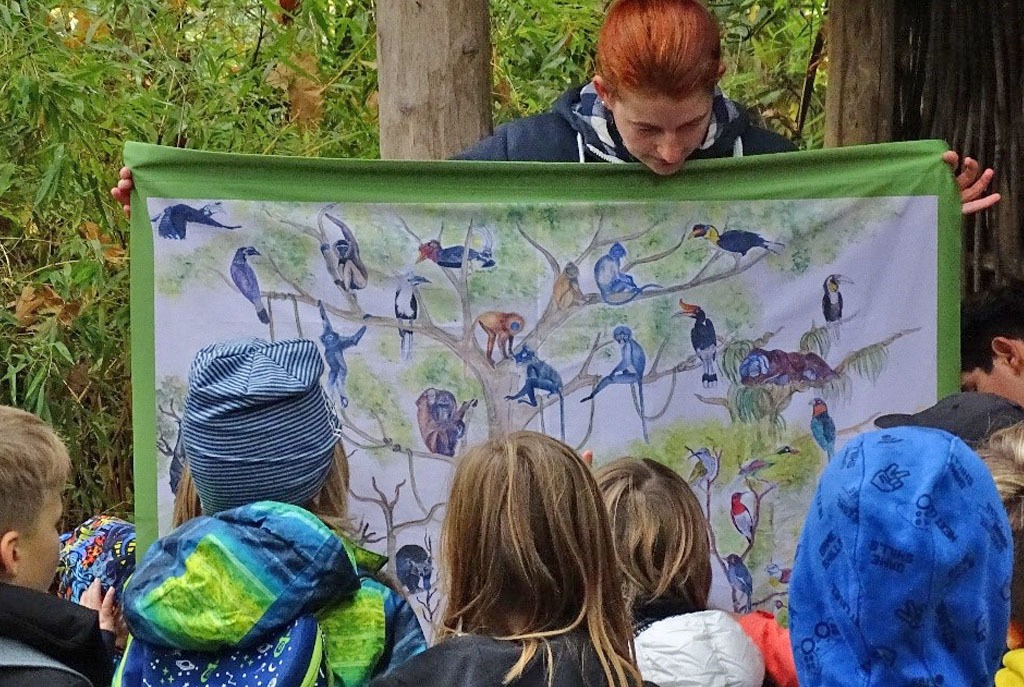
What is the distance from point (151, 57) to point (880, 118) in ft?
8.28

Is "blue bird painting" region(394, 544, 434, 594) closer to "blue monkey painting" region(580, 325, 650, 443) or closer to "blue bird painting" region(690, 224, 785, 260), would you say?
"blue monkey painting" region(580, 325, 650, 443)

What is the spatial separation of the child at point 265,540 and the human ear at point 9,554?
0.34m

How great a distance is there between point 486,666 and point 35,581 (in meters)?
0.86

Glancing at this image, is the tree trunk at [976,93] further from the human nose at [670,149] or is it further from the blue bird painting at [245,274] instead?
the blue bird painting at [245,274]

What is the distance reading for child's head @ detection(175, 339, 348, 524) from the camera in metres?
2.08

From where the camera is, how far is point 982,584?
1.51 m

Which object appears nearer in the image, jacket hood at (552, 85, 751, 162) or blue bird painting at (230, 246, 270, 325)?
blue bird painting at (230, 246, 270, 325)

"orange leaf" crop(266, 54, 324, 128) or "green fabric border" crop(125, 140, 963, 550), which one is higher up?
"orange leaf" crop(266, 54, 324, 128)

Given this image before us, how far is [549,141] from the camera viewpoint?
329 centimetres

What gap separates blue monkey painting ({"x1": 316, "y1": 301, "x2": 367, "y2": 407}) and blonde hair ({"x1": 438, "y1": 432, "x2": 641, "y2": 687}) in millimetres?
1215

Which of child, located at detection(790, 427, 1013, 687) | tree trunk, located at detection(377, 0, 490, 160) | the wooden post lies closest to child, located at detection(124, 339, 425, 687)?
child, located at detection(790, 427, 1013, 687)

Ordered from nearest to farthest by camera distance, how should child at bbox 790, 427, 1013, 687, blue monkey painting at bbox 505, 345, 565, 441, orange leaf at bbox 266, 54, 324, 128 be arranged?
child at bbox 790, 427, 1013, 687
blue monkey painting at bbox 505, 345, 565, 441
orange leaf at bbox 266, 54, 324, 128

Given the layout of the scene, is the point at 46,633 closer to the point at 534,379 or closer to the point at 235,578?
the point at 235,578

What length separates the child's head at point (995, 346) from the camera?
3303mm
